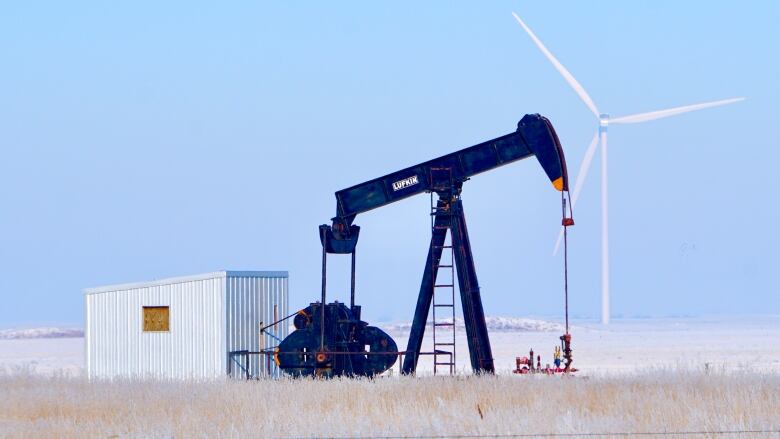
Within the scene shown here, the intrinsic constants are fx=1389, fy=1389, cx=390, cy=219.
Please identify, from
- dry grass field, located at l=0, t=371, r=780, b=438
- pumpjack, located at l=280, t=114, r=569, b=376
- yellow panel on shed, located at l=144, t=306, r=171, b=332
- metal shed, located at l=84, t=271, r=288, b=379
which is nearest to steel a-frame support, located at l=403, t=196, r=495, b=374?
pumpjack, located at l=280, t=114, r=569, b=376

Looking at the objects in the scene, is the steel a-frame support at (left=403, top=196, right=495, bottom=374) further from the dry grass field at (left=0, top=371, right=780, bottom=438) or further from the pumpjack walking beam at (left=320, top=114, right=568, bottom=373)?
the dry grass field at (left=0, top=371, right=780, bottom=438)

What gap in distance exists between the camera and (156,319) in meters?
29.1

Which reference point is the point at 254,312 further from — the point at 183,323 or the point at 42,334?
the point at 42,334

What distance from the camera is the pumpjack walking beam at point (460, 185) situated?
2583 centimetres

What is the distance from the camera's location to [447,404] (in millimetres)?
20656

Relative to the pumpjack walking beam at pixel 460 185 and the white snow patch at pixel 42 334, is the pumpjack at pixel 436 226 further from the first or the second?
the white snow patch at pixel 42 334

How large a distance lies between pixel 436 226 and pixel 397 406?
289 inches

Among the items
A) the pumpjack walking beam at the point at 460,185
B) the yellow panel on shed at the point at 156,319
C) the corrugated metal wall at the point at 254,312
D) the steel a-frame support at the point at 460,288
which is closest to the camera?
the pumpjack walking beam at the point at 460,185

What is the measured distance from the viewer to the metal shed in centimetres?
2828

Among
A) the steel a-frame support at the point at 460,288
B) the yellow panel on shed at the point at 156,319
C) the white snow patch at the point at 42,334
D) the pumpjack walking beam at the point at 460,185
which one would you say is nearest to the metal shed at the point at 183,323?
the yellow panel on shed at the point at 156,319

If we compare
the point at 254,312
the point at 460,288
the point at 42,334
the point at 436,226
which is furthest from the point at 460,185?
the point at 42,334

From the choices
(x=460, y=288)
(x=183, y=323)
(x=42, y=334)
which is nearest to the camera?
(x=460, y=288)

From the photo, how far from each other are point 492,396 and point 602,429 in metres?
5.42

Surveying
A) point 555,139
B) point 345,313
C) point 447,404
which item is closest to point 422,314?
point 345,313
